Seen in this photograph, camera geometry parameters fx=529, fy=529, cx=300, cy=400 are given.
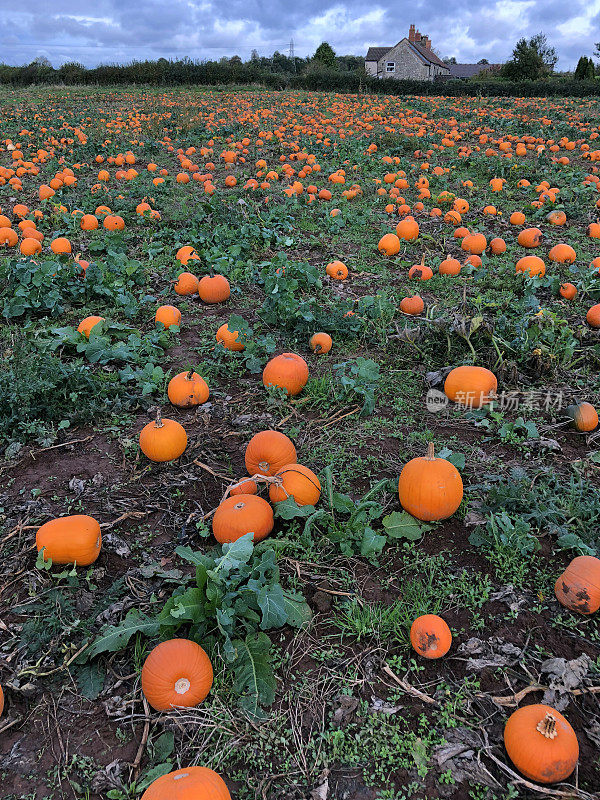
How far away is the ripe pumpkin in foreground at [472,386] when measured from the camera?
4535mm

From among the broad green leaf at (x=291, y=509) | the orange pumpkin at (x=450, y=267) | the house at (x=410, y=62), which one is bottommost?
the broad green leaf at (x=291, y=509)

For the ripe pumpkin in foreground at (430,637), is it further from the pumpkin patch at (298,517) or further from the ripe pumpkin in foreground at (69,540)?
the ripe pumpkin in foreground at (69,540)

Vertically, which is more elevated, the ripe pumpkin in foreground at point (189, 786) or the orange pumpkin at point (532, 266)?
the orange pumpkin at point (532, 266)

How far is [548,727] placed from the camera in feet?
6.98

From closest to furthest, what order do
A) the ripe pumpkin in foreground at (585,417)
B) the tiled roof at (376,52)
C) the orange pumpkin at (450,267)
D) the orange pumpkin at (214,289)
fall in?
the ripe pumpkin in foreground at (585,417), the orange pumpkin at (214,289), the orange pumpkin at (450,267), the tiled roof at (376,52)

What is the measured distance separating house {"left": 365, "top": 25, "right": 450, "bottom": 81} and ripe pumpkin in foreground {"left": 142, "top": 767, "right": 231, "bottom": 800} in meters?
82.4

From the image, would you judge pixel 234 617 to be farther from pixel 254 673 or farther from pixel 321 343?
pixel 321 343

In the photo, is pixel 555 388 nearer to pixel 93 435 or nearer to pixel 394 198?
pixel 93 435

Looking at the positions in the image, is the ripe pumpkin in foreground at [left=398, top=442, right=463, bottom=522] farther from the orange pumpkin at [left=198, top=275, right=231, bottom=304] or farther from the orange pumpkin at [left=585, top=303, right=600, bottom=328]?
the orange pumpkin at [left=198, top=275, right=231, bottom=304]

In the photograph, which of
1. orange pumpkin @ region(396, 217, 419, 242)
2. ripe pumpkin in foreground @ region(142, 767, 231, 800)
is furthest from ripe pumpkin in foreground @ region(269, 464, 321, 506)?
orange pumpkin @ region(396, 217, 419, 242)

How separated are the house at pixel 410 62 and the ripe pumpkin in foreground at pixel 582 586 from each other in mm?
81232

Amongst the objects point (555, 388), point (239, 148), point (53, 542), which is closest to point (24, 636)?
point (53, 542)

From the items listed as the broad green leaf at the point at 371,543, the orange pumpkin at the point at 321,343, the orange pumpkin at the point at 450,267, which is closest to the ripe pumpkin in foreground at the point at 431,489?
the broad green leaf at the point at 371,543

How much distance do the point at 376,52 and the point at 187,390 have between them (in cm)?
9378
